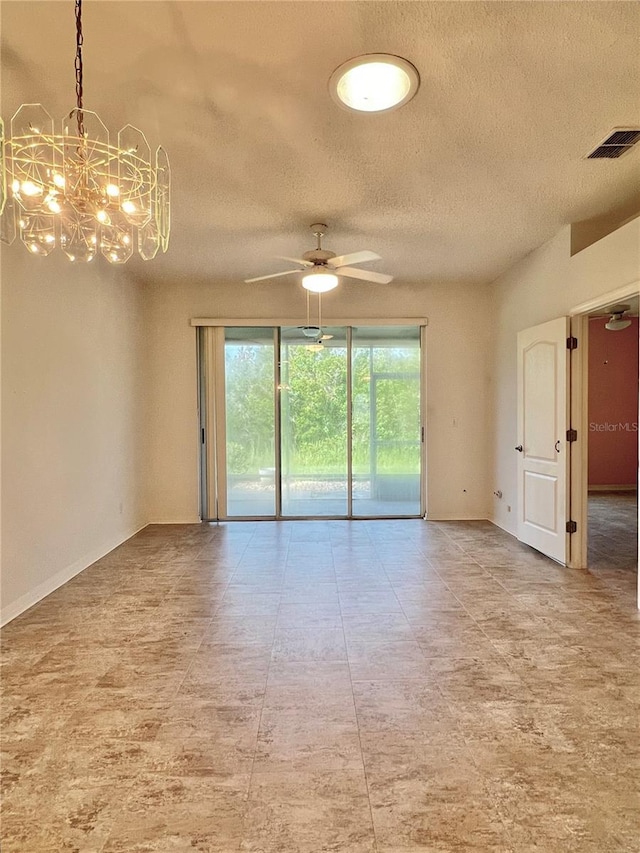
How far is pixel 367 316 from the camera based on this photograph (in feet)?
18.5

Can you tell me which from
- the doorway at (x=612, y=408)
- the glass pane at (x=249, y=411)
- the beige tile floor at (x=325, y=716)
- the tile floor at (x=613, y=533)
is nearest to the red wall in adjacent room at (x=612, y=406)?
the doorway at (x=612, y=408)

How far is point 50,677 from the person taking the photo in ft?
7.64

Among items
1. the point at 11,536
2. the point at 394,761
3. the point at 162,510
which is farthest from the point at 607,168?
the point at 162,510

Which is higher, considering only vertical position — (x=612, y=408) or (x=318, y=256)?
(x=318, y=256)

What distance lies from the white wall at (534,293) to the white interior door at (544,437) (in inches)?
11.3

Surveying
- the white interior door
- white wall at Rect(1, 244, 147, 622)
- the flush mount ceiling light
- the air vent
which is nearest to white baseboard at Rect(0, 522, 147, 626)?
white wall at Rect(1, 244, 147, 622)

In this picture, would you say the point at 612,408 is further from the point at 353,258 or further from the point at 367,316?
the point at 353,258

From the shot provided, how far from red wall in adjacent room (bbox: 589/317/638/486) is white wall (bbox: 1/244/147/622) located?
7.39m

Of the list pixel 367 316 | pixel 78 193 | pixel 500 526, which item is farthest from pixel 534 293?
pixel 78 193

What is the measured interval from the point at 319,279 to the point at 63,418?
7.60 ft

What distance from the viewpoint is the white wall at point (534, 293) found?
3.29m

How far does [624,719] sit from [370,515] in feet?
12.9

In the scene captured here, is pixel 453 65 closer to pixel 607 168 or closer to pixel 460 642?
pixel 607 168

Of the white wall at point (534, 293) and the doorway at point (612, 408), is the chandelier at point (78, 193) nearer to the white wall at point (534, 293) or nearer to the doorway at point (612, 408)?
the white wall at point (534, 293)
